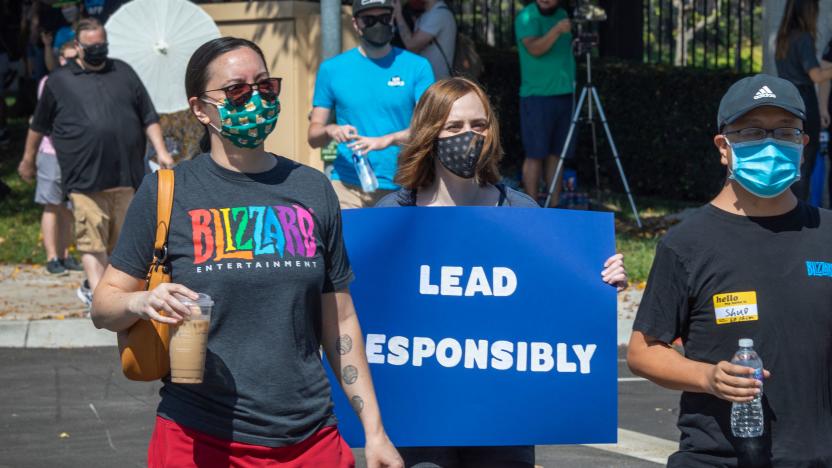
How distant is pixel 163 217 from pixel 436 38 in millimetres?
8414

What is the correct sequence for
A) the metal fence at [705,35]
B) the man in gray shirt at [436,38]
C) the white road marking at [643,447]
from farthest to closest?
1. the metal fence at [705,35]
2. the man in gray shirt at [436,38]
3. the white road marking at [643,447]

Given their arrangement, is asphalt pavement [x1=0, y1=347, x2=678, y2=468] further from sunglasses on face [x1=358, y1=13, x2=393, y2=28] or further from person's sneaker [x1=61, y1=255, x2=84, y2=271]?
person's sneaker [x1=61, y1=255, x2=84, y2=271]

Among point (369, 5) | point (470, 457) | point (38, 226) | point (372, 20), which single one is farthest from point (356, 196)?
point (38, 226)

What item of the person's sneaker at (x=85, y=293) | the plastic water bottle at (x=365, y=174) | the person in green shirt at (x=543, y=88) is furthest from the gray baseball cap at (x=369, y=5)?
the person in green shirt at (x=543, y=88)

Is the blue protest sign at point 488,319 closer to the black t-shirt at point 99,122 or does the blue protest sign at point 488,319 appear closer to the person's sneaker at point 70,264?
the black t-shirt at point 99,122

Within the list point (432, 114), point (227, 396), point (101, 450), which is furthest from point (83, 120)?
point (227, 396)

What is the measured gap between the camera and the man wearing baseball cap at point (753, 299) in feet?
12.5

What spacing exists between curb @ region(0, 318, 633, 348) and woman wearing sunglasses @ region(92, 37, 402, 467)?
6465 millimetres

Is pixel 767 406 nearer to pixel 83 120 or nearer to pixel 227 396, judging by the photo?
pixel 227 396

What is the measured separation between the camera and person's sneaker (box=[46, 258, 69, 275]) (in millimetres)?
12469

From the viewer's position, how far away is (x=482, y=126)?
5.00 meters

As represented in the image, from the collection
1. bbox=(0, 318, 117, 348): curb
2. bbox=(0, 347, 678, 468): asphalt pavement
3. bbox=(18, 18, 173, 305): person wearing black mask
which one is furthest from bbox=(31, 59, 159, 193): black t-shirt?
bbox=(0, 347, 678, 468): asphalt pavement

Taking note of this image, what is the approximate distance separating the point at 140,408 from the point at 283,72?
19.6 ft

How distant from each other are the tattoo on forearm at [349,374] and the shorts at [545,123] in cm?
987
